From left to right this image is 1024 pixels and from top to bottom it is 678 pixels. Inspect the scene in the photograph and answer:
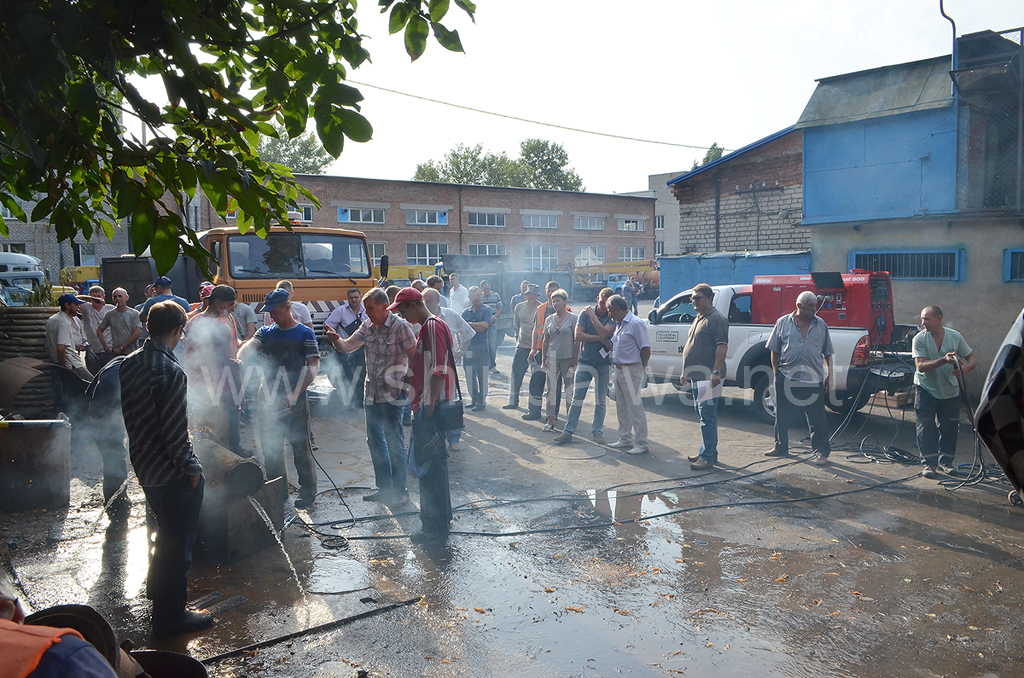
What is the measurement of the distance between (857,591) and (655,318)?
691 cm

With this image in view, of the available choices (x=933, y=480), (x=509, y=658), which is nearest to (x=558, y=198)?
(x=933, y=480)

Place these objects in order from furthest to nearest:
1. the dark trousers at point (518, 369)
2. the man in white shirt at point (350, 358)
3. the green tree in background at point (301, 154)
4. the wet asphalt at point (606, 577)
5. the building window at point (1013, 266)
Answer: the green tree in background at point (301, 154), the building window at point (1013, 266), the dark trousers at point (518, 369), the man in white shirt at point (350, 358), the wet asphalt at point (606, 577)

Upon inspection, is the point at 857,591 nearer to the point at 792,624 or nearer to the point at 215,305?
the point at 792,624

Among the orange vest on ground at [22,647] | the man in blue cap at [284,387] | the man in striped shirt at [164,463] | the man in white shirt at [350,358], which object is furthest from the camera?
the man in white shirt at [350,358]

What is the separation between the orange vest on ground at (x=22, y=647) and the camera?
1.18m

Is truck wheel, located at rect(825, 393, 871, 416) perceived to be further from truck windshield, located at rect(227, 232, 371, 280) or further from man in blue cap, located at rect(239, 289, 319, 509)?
truck windshield, located at rect(227, 232, 371, 280)

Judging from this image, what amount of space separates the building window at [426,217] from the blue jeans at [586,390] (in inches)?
1389

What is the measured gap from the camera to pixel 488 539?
5.55 meters

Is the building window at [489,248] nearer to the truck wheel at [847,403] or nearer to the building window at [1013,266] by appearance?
the building window at [1013,266]

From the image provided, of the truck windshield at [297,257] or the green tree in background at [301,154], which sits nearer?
the truck windshield at [297,257]

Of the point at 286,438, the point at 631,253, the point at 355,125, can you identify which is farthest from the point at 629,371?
the point at 631,253

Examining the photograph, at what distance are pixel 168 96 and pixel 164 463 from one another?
2.42m

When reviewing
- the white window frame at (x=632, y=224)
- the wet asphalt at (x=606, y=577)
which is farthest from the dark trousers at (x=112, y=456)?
the white window frame at (x=632, y=224)

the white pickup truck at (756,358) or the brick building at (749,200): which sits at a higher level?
the brick building at (749,200)
